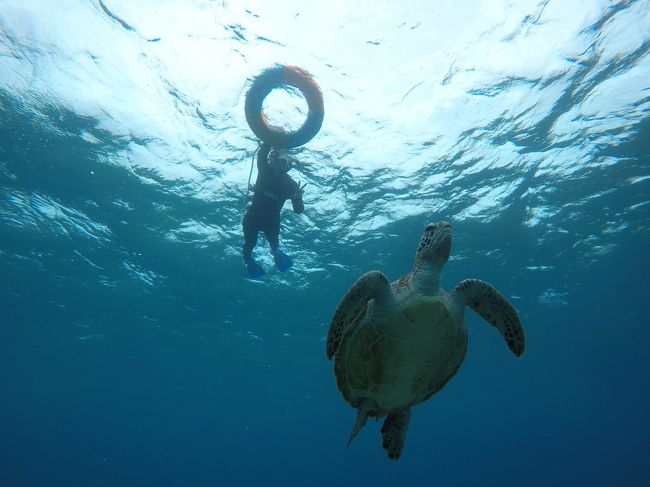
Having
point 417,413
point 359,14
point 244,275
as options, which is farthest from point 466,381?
point 359,14

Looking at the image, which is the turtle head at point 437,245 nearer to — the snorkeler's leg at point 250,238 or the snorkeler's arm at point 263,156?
the snorkeler's arm at point 263,156

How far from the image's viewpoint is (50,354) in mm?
32594

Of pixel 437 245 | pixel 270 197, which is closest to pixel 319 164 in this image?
pixel 270 197

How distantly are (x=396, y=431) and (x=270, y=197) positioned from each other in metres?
5.31

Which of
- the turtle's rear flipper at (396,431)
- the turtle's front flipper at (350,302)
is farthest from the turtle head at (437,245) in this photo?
the turtle's rear flipper at (396,431)

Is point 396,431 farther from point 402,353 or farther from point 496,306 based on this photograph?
point 496,306

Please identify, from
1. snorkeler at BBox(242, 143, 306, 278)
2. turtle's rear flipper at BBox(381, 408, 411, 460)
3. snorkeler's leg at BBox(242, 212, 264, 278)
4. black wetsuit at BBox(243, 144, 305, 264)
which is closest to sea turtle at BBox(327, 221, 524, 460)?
turtle's rear flipper at BBox(381, 408, 411, 460)

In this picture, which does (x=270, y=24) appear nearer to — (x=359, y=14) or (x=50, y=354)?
Answer: (x=359, y=14)

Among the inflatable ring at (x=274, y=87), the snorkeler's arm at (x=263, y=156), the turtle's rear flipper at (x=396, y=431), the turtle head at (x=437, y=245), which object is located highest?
the inflatable ring at (x=274, y=87)

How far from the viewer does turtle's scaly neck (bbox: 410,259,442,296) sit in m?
4.02

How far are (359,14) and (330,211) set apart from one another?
7.13 meters

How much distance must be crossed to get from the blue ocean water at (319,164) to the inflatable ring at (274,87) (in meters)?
0.67

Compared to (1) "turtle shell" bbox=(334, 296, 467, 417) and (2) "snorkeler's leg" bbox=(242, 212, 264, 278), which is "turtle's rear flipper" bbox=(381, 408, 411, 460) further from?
(2) "snorkeler's leg" bbox=(242, 212, 264, 278)

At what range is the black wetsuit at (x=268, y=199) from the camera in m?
7.98
